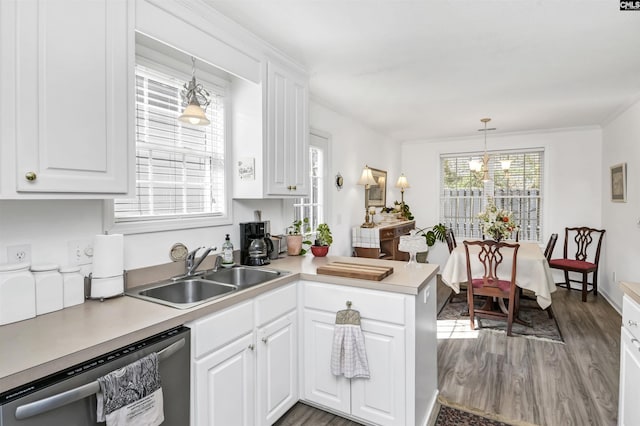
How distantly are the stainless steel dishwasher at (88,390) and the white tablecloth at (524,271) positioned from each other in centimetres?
323

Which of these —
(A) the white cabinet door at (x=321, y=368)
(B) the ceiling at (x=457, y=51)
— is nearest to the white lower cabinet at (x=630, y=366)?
(A) the white cabinet door at (x=321, y=368)

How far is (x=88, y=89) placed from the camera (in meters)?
1.42

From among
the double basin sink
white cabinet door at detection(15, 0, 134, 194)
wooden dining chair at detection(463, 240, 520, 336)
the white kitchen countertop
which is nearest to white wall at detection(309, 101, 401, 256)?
wooden dining chair at detection(463, 240, 520, 336)

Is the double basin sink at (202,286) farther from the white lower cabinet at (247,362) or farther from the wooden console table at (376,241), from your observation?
the wooden console table at (376,241)

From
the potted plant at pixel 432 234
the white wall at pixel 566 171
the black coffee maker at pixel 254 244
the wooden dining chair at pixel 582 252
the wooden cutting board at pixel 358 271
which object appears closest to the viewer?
the wooden cutting board at pixel 358 271

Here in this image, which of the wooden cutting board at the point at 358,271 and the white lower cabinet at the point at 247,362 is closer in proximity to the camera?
the white lower cabinet at the point at 247,362

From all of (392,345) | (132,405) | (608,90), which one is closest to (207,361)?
(132,405)

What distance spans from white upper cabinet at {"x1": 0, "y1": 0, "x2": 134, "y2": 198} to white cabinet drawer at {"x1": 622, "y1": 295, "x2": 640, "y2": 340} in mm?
2399

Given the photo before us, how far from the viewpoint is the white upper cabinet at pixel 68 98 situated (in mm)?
1221

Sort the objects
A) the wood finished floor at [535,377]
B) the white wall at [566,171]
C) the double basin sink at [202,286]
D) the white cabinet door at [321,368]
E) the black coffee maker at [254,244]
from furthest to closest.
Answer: the white wall at [566,171]
the black coffee maker at [254,244]
the wood finished floor at [535,377]
the white cabinet door at [321,368]
the double basin sink at [202,286]

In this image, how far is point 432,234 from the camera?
235 inches

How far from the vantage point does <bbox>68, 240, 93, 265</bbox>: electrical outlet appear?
5.45ft

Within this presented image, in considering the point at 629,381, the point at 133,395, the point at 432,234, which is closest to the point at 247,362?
the point at 133,395

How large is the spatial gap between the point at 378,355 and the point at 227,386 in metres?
0.84
